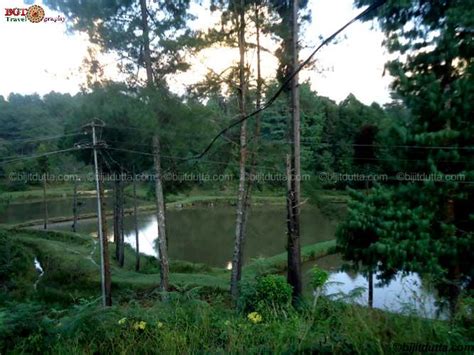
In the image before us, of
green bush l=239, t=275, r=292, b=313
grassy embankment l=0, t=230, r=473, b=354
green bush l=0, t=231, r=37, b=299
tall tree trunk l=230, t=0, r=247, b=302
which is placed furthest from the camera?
green bush l=0, t=231, r=37, b=299

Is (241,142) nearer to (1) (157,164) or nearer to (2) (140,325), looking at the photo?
(1) (157,164)

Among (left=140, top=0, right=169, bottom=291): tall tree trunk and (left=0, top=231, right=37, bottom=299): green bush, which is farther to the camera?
(left=0, top=231, right=37, bottom=299): green bush

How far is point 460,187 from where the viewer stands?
8.88 meters

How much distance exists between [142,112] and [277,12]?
18.0ft

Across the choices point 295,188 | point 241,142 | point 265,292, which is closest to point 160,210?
point 241,142

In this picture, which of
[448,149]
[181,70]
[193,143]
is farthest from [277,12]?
[448,149]

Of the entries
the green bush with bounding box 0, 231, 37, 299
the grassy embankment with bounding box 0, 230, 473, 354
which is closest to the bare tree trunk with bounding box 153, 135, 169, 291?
the green bush with bounding box 0, 231, 37, 299

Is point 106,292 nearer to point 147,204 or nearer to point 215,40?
point 215,40

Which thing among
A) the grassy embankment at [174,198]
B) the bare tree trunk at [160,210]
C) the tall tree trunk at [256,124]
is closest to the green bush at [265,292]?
the tall tree trunk at [256,124]

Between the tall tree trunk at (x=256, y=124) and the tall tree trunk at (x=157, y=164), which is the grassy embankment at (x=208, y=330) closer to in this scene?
the tall tree trunk at (x=157, y=164)

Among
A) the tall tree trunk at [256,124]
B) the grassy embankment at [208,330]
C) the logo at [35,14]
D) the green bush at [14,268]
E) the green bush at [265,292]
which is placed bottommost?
the green bush at [14,268]

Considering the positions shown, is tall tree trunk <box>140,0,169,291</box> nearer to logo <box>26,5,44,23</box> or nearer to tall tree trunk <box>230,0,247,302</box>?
tall tree trunk <box>230,0,247,302</box>

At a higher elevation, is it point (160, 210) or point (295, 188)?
point (295, 188)

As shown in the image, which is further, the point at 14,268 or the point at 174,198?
the point at 174,198
